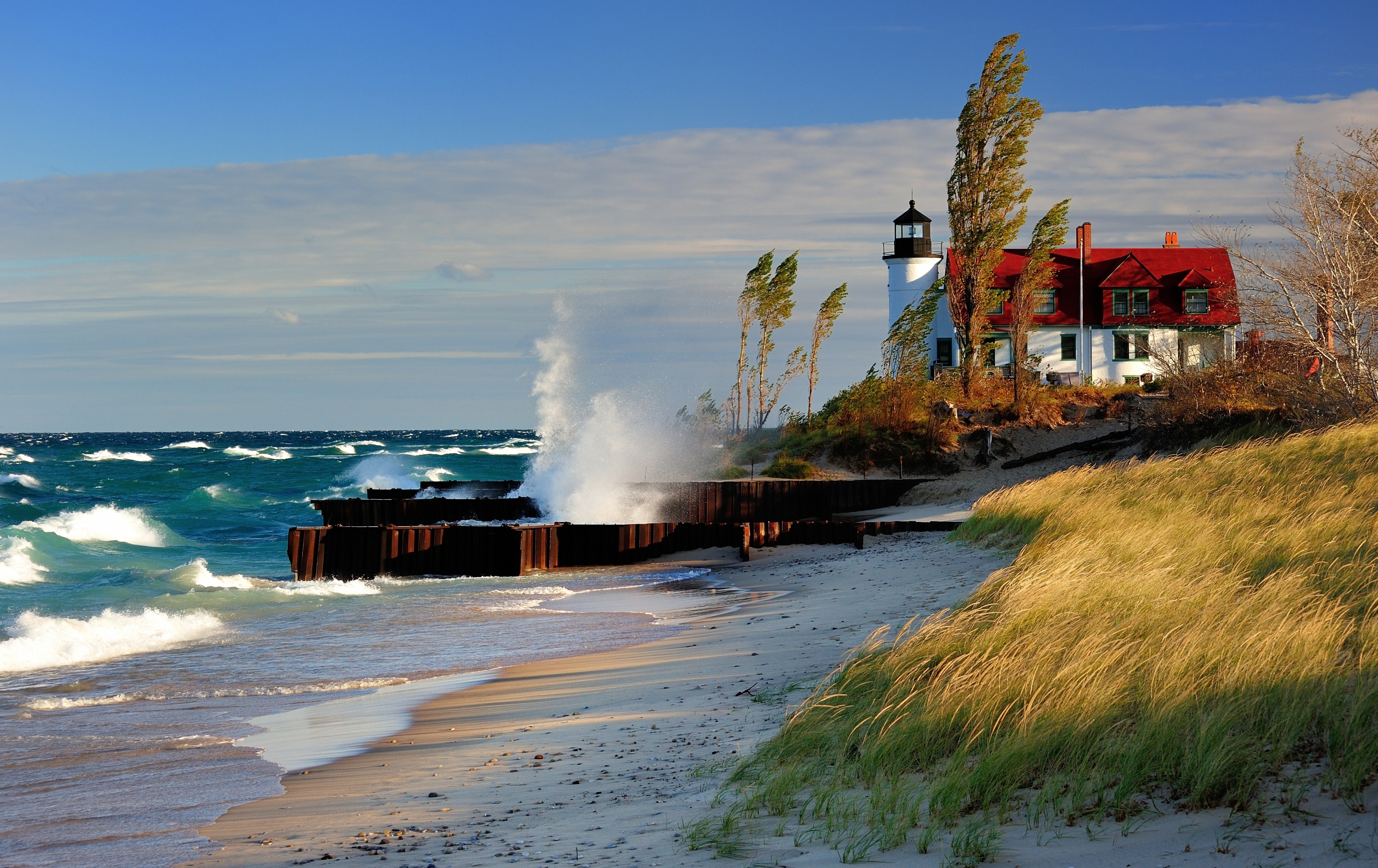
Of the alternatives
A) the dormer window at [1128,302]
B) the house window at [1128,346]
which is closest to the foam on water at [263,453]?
the house window at [1128,346]

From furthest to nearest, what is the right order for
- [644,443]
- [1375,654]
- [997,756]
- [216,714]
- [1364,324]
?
[644,443], [1364,324], [216,714], [1375,654], [997,756]

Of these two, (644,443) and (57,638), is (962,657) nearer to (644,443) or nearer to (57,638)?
(57,638)

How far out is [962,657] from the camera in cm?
609

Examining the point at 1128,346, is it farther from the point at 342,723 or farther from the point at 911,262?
the point at 342,723

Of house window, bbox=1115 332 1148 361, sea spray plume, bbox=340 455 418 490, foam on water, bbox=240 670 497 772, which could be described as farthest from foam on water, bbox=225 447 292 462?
foam on water, bbox=240 670 497 772

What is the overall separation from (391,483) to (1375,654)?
2148 inches

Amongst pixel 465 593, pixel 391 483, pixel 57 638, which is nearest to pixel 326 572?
pixel 465 593

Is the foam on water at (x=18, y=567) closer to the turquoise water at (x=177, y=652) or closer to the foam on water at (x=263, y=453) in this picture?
the turquoise water at (x=177, y=652)

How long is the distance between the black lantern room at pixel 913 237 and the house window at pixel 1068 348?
7.22 metres

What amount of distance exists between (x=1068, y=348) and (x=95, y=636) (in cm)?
4311

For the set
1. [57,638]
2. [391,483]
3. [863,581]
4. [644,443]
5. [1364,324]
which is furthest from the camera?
[391,483]

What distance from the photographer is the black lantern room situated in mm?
49281

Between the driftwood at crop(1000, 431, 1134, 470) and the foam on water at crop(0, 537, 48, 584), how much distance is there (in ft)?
88.1

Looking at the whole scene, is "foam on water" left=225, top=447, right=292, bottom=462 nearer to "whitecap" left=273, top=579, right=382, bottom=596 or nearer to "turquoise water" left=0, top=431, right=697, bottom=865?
"turquoise water" left=0, top=431, right=697, bottom=865
